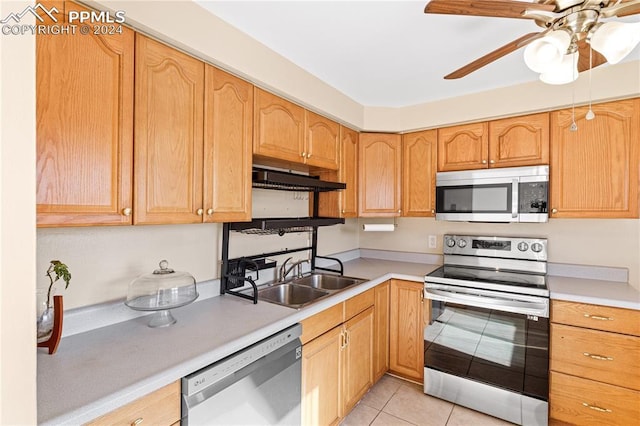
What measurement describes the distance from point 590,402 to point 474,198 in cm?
142

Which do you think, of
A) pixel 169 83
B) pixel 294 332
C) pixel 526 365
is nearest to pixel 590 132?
pixel 526 365

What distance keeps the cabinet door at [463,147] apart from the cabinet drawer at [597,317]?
111cm

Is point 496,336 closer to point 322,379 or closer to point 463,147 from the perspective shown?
point 322,379

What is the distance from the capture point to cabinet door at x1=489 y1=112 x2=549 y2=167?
2.19 metres

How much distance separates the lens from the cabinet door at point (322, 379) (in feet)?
5.27

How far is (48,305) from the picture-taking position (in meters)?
1.15

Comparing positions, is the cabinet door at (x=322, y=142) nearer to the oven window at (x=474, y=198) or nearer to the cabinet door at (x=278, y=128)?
the cabinet door at (x=278, y=128)

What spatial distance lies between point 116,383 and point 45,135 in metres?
0.80

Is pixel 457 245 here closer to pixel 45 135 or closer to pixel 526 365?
pixel 526 365

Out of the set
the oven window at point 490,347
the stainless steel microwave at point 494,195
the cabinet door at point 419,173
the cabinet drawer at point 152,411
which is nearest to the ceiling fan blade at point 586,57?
the stainless steel microwave at point 494,195

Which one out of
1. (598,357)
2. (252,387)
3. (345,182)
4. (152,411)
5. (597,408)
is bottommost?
(597,408)

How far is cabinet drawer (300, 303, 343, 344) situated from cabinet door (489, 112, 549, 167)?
167 cm

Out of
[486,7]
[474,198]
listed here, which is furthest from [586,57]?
[474,198]

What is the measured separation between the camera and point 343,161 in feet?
8.20
